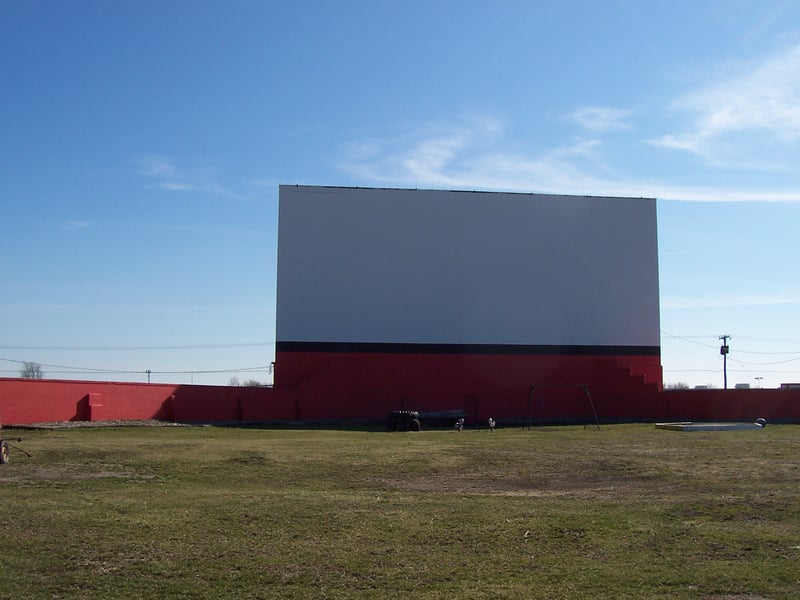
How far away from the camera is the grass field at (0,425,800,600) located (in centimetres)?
935

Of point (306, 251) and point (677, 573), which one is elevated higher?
point (306, 251)

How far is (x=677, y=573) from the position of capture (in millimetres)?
9828

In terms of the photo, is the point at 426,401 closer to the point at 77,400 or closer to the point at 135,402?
the point at 135,402

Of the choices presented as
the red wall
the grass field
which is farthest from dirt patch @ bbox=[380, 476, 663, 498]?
the red wall

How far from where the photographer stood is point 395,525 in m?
12.3

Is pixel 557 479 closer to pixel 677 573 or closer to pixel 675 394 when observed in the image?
pixel 677 573

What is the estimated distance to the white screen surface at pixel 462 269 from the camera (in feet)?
149

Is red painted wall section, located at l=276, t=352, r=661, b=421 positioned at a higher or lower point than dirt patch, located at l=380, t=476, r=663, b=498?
higher

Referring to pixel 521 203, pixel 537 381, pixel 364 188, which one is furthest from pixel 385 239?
pixel 537 381

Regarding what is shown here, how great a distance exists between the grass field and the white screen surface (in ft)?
77.6

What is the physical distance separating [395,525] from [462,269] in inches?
1387

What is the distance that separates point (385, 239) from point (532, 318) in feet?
31.3

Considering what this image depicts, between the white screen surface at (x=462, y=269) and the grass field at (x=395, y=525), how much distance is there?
23.7 metres

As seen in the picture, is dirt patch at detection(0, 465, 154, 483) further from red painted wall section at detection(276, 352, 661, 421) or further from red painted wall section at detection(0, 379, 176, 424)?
red painted wall section at detection(276, 352, 661, 421)
